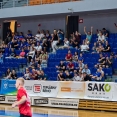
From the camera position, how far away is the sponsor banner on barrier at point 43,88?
18.2 meters

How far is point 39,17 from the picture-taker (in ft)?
91.9

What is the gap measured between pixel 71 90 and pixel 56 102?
1.13 metres

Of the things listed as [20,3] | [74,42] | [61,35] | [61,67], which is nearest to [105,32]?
[74,42]

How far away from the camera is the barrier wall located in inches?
647

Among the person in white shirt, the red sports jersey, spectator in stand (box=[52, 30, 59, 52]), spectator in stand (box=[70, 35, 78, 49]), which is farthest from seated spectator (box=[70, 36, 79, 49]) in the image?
the red sports jersey

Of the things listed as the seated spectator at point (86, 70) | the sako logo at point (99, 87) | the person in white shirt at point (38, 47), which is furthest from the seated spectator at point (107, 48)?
the person in white shirt at point (38, 47)

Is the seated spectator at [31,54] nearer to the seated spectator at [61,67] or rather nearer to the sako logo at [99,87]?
the seated spectator at [61,67]

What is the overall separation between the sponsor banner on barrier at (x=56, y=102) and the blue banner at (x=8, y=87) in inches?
58.5

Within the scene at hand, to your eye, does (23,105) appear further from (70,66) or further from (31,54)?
(31,54)

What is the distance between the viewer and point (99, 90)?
1662 cm

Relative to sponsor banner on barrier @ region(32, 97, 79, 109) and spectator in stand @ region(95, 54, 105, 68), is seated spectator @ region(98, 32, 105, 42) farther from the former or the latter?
sponsor banner on barrier @ region(32, 97, 79, 109)

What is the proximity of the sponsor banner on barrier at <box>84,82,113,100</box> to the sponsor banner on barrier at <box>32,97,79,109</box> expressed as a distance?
0.76 m

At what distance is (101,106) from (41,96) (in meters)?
3.56

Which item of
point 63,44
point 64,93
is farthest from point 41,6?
point 64,93
